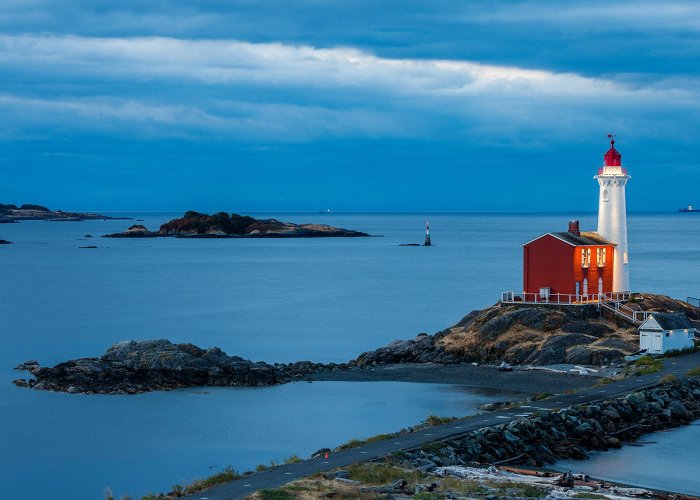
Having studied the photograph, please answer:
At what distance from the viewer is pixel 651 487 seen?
21.4m

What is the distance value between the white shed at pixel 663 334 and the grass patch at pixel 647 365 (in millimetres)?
874

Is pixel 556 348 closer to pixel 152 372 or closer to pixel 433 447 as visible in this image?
pixel 152 372

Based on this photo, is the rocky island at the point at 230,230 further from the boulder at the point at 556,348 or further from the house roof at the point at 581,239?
the boulder at the point at 556,348

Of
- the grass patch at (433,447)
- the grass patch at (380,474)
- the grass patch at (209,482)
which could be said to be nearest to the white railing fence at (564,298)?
the grass patch at (433,447)

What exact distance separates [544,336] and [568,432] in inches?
595

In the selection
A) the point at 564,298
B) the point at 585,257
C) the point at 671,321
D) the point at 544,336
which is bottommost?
the point at 544,336

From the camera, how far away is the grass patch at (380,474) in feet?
63.0

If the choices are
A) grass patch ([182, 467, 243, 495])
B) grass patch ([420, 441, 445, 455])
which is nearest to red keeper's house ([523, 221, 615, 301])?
grass patch ([420, 441, 445, 455])

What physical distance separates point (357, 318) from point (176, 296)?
19868 mm

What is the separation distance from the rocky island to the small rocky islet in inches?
5606

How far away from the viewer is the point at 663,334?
36656mm

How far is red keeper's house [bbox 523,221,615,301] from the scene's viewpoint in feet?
140

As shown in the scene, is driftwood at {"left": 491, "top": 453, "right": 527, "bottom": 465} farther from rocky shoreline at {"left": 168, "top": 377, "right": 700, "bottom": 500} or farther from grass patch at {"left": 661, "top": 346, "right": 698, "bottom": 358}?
grass patch at {"left": 661, "top": 346, "right": 698, "bottom": 358}

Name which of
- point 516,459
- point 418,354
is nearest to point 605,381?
point 516,459
